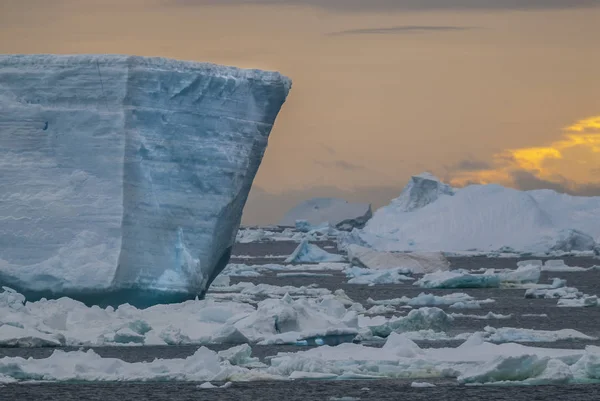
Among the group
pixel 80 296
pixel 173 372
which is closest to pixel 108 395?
pixel 173 372

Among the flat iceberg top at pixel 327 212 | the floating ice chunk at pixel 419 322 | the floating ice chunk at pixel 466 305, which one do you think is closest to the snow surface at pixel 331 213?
the flat iceberg top at pixel 327 212

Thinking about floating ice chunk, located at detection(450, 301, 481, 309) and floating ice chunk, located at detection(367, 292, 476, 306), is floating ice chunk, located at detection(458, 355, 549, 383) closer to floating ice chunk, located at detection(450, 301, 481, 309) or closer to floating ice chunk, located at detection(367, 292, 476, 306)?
floating ice chunk, located at detection(450, 301, 481, 309)

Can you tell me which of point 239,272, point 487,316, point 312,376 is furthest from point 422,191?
point 312,376

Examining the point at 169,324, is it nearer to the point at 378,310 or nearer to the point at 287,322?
the point at 287,322

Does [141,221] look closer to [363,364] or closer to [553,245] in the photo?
[363,364]

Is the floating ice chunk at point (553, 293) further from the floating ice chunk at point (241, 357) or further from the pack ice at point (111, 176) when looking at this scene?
the floating ice chunk at point (241, 357)
